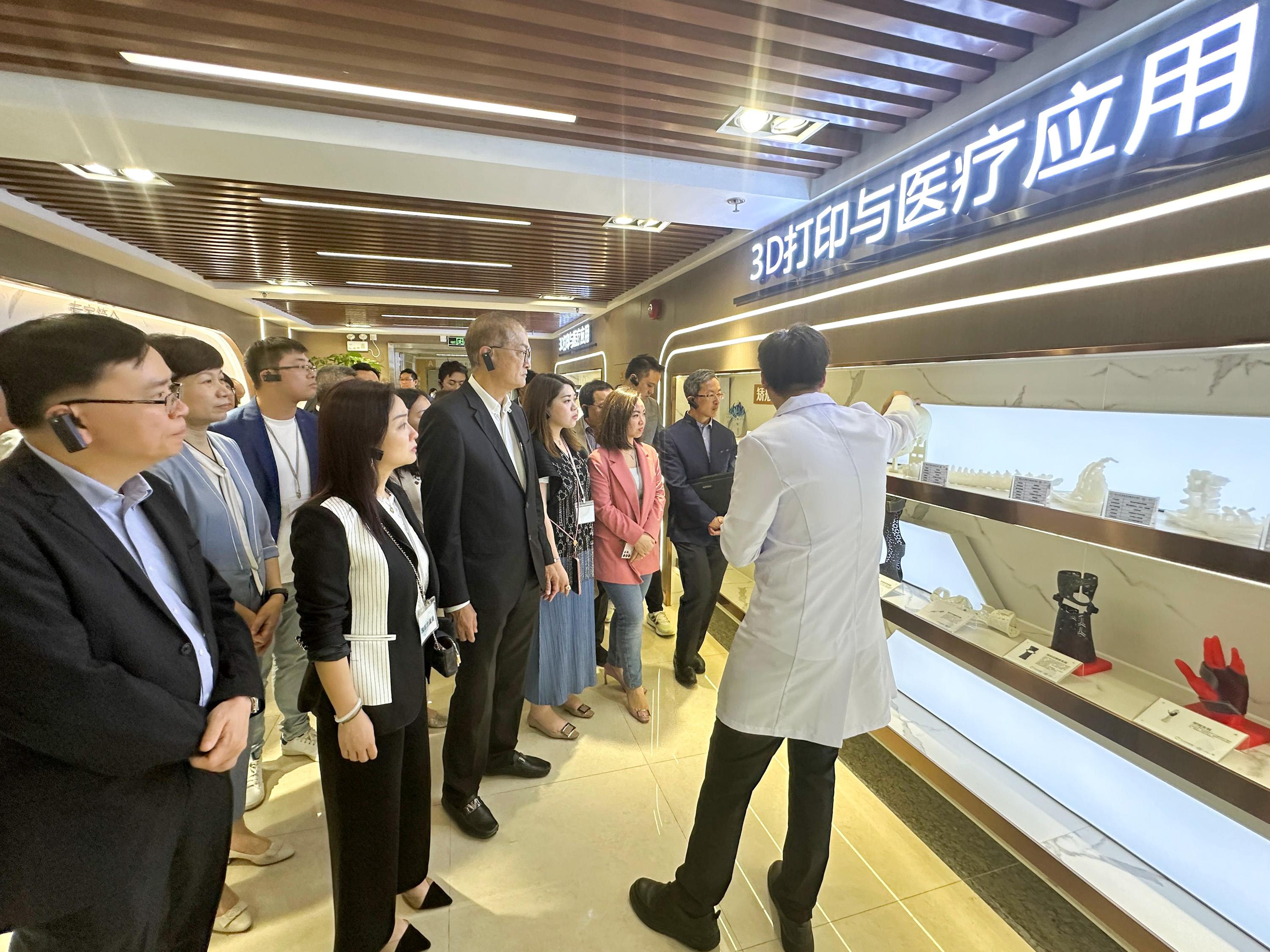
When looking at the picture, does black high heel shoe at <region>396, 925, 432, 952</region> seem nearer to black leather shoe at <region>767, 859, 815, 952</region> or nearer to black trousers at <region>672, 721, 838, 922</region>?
black trousers at <region>672, 721, 838, 922</region>

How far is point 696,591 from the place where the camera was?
10.0 feet

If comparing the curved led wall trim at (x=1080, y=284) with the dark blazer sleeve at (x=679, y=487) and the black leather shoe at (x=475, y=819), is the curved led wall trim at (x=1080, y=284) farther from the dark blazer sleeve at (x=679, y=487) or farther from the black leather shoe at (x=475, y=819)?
the black leather shoe at (x=475, y=819)

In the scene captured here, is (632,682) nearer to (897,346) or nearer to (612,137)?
(897,346)

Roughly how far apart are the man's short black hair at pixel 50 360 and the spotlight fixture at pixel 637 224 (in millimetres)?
3536

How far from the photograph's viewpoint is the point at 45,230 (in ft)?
14.1

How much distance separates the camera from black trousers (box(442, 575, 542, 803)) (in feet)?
6.54

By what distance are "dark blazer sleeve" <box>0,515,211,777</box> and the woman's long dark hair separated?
51cm

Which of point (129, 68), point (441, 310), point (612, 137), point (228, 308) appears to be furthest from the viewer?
point (441, 310)

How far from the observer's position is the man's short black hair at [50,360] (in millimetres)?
937

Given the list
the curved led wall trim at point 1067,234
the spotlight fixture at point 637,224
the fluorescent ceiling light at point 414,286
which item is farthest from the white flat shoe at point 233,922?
the fluorescent ceiling light at point 414,286

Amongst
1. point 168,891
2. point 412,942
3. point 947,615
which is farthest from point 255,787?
point 947,615

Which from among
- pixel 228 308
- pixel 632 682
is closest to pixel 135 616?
pixel 632 682

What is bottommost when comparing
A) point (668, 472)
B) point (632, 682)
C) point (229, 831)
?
point (632, 682)

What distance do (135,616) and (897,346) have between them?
2825 millimetres
